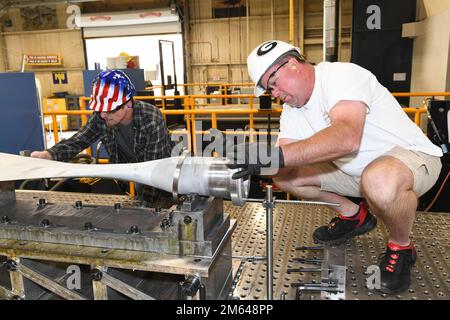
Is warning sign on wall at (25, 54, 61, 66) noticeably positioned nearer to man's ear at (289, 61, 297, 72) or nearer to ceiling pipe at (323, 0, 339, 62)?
ceiling pipe at (323, 0, 339, 62)

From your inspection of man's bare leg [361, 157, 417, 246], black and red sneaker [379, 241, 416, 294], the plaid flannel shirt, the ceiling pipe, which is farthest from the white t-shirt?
the ceiling pipe

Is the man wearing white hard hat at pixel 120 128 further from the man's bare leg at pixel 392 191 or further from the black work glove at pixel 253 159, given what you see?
the man's bare leg at pixel 392 191

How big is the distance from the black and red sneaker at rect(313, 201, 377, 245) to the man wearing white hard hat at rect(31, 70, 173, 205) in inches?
46.7

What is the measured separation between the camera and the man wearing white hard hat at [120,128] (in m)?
2.50

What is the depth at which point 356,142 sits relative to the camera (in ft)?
5.02

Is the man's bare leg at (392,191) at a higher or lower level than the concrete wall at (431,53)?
lower

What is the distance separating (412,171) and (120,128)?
6.09ft

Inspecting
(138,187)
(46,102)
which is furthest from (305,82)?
(46,102)

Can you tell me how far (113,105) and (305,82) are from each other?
4.20 feet

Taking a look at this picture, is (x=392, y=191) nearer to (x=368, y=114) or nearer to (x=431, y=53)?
(x=368, y=114)

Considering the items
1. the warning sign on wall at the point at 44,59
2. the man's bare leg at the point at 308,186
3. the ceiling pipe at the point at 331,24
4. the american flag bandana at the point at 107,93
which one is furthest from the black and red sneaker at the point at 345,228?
the warning sign on wall at the point at 44,59

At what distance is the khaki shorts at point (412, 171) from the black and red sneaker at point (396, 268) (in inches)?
10.3

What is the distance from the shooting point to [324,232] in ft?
6.92

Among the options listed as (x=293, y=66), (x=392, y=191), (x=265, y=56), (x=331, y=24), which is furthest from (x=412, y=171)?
(x=331, y=24)
